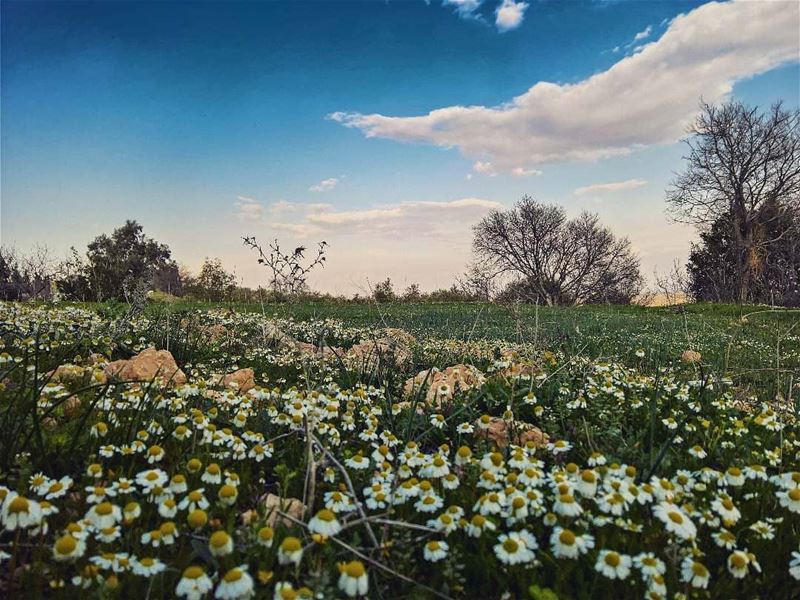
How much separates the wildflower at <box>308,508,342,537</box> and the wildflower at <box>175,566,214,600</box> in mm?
363

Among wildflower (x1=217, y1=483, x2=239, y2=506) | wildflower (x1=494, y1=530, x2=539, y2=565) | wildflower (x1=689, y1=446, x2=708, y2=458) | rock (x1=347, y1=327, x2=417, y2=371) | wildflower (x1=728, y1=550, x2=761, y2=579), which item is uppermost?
rock (x1=347, y1=327, x2=417, y2=371)

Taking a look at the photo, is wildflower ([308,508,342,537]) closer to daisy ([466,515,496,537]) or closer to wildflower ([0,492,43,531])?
daisy ([466,515,496,537])

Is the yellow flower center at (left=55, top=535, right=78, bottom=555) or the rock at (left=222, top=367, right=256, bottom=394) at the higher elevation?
the rock at (left=222, top=367, right=256, bottom=394)

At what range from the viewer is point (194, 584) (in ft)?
5.13

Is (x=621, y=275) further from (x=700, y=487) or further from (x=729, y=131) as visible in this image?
(x=700, y=487)

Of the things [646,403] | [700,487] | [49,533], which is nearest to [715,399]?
[646,403]

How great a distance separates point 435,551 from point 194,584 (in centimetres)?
82

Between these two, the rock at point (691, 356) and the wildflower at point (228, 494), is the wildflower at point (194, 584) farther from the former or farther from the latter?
the rock at point (691, 356)

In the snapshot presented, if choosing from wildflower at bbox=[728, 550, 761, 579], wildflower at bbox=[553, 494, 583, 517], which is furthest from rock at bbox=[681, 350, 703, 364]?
wildflower at bbox=[553, 494, 583, 517]

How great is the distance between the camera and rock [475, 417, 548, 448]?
3217 millimetres

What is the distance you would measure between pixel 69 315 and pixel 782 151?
37526 millimetres

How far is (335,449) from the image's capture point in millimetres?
2992

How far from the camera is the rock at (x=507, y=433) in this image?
3217mm

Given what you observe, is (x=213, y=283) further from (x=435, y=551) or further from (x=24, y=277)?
Result: (x=435, y=551)
